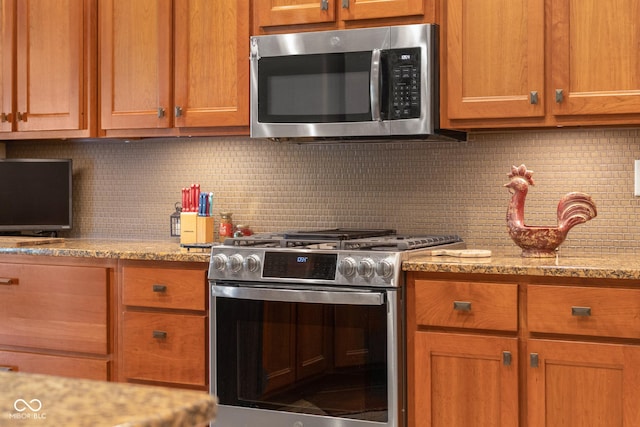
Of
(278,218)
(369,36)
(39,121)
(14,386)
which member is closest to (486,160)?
(369,36)

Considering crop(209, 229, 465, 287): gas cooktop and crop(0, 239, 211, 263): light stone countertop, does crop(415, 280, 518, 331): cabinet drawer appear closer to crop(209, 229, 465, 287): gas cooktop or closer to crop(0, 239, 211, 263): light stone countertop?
crop(209, 229, 465, 287): gas cooktop

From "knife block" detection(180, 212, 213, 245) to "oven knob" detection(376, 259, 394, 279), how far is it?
39.9 inches

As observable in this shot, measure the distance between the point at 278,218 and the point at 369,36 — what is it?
922 mm

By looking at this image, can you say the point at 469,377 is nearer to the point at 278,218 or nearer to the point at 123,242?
the point at 278,218

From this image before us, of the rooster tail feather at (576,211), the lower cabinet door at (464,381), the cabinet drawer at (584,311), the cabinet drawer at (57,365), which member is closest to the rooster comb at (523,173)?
the rooster tail feather at (576,211)

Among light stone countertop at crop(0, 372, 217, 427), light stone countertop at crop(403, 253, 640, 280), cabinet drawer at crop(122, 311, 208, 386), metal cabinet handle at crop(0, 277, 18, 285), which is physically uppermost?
light stone countertop at crop(403, 253, 640, 280)

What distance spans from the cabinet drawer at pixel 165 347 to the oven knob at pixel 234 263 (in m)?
0.26

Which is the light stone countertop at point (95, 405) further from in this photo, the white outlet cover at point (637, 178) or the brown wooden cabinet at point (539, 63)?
the white outlet cover at point (637, 178)

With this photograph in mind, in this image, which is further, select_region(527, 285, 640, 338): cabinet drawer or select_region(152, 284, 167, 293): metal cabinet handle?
select_region(152, 284, 167, 293): metal cabinet handle

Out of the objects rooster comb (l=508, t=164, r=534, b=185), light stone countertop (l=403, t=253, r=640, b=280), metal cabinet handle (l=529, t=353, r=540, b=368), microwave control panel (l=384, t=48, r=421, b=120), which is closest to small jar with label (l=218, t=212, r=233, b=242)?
microwave control panel (l=384, t=48, r=421, b=120)

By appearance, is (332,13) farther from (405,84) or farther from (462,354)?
(462,354)

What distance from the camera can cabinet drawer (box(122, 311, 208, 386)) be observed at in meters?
3.19

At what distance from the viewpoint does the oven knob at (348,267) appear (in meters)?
2.85

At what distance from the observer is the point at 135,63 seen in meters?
3.63
